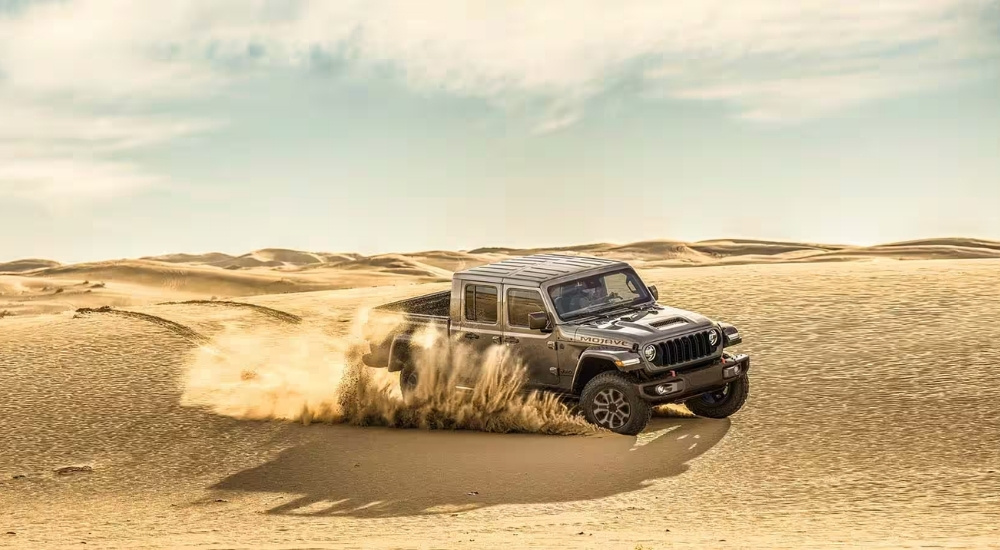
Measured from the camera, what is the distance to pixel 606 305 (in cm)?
1329

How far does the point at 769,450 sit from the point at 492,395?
3.24m

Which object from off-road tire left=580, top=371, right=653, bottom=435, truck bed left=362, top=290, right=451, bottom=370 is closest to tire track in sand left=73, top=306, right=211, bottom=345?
truck bed left=362, top=290, right=451, bottom=370

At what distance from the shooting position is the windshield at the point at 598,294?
13.0 metres

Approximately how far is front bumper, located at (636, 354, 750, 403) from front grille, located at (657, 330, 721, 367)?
136 mm

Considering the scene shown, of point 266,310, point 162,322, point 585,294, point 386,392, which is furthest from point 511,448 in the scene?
point 266,310

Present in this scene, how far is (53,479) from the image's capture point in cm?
1259

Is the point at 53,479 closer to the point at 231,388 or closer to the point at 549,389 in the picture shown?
the point at 231,388

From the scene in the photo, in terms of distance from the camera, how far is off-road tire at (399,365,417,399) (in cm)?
1372

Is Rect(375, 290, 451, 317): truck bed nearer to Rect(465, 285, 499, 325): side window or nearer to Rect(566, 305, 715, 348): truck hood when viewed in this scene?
Rect(465, 285, 499, 325): side window

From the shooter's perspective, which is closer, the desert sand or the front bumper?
the desert sand

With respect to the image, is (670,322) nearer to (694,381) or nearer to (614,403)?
(694,381)

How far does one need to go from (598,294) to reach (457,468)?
9.43 feet

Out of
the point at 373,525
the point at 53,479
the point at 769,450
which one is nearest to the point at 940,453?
the point at 769,450

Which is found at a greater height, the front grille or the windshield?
→ the windshield
